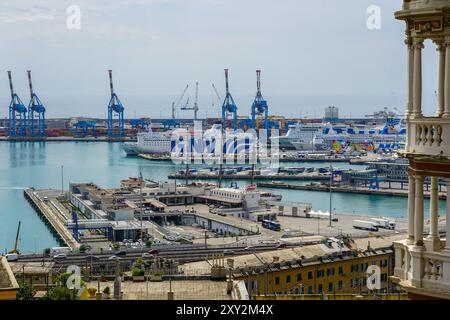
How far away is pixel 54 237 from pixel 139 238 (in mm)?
1232

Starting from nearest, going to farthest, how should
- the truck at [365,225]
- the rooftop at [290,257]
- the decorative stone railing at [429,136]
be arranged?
the decorative stone railing at [429,136]
the rooftop at [290,257]
the truck at [365,225]

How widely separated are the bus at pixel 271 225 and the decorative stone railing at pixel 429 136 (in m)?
9.90

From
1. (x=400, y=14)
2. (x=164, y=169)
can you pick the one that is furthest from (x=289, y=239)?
(x=164, y=169)

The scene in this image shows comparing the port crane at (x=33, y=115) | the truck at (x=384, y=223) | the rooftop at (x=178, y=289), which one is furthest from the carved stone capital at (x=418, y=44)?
the port crane at (x=33, y=115)

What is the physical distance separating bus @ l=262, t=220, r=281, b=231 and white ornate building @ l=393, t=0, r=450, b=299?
9.88m

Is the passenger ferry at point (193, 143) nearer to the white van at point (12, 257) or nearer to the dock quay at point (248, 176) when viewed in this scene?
the dock quay at point (248, 176)

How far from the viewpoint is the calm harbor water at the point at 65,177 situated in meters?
11.6

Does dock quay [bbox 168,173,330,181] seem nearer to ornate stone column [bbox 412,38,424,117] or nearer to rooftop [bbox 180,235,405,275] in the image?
rooftop [bbox 180,235,405,275]

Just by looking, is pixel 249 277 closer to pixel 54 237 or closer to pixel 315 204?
pixel 54 237

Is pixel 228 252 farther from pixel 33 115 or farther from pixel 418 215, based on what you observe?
pixel 33 115

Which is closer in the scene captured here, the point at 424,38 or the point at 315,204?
the point at 424,38

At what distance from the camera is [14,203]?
47.7 ft

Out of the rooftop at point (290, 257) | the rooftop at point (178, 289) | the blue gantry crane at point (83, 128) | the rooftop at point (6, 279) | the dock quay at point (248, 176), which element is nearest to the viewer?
the rooftop at point (6, 279)

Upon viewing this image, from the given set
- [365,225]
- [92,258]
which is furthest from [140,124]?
[92,258]
